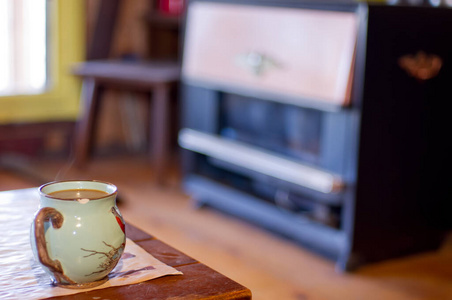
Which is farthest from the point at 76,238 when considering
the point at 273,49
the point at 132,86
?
the point at 132,86

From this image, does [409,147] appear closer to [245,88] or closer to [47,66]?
[245,88]

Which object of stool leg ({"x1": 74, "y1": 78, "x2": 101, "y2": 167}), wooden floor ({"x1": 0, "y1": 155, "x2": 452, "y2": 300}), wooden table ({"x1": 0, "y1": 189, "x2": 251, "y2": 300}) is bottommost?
wooden floor ({"x1": 0, "y1": 155, "x2": 452, "y2": 300})

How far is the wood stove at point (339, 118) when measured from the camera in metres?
1.63

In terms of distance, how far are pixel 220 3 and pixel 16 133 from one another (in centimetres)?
124

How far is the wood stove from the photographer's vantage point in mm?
1634

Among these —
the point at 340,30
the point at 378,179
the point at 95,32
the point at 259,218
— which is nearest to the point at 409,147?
the point at 378,179

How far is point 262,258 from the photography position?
5.93ft

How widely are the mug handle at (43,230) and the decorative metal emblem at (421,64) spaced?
4.02ft

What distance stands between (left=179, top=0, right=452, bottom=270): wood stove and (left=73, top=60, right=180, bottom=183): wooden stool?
343 millimetres

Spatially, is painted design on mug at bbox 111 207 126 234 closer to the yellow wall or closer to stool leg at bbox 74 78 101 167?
stool leg at bbox 74 78 101 167

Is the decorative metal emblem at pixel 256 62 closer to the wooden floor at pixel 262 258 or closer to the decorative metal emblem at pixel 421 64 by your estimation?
the decorative metal emblem at pixel 421 64

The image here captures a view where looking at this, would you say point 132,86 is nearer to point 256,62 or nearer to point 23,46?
point 23,46

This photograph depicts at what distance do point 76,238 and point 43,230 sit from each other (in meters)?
0.03

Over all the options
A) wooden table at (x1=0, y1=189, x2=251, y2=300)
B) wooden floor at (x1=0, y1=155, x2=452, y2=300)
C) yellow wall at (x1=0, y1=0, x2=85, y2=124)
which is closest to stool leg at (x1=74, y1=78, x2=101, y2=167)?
wooden floor at (x1=0, y1=155, x2=452, y2=300)
